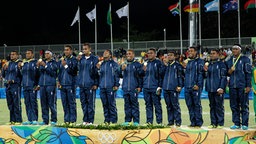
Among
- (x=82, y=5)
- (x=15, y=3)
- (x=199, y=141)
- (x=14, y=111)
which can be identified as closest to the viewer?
(x=199, y=141)

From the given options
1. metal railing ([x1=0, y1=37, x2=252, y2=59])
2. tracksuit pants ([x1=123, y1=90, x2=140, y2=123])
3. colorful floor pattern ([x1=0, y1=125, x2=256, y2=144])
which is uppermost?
metal railing ([x1=0, y1=37, x2=252, y2=59])

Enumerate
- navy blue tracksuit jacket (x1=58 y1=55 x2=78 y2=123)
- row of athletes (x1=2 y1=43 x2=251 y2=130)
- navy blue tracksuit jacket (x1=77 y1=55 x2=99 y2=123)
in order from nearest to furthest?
row of athletes (x1=2 y1=43 x2=251 y2=130)
navy blue tracksuit jacket (x1=77 y1=55 x2=99 y2=123)
navy blue tracksuit jacket (x1=58 y1=55 x2=78 y2=123)

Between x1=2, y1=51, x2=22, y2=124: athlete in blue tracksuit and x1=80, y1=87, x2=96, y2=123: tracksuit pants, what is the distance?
202 centimetres

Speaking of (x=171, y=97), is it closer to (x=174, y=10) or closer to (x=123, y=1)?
(x=174, y=10)

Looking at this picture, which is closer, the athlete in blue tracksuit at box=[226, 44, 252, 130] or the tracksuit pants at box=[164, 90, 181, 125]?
the athlete in blue tracksuit at box=[226, 44, 252, 130]

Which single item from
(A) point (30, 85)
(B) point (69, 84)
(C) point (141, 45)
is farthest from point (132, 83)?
(C) point (141, 45)

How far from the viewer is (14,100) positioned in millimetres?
15555

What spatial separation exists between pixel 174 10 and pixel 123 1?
29804mm

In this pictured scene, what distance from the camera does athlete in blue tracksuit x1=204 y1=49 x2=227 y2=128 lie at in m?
13.2

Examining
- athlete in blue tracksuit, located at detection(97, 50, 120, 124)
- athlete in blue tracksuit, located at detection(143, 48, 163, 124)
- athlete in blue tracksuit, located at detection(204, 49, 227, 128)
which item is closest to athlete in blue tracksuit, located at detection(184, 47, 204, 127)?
athlete in blue tracksuit, located at detection(204, 49, 227, 128)

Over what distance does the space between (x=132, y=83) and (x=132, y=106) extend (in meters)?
0.61

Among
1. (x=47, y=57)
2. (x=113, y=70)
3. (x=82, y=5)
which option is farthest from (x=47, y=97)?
(x=82, y=5)

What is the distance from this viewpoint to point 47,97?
1516 cm

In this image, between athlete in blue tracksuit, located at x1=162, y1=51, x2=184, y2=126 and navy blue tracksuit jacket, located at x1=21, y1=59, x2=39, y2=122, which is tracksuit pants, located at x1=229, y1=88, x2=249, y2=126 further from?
navy blue tracksuit jacket, located at x1=21, y1=59, x2=39, y2=122
